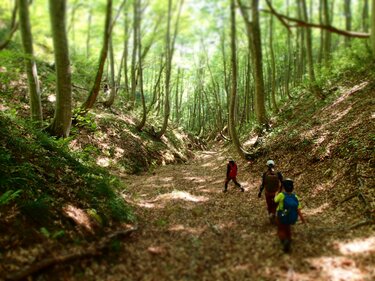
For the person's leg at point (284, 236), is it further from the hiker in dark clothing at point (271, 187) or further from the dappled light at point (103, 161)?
the dappled light at point (103, 161)

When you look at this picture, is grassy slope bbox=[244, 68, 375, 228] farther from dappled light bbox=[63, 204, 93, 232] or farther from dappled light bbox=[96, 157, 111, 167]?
dappled light bbox=[96, 157, 111, 167]

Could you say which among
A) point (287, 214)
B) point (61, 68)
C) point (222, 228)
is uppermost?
point (61, 68)

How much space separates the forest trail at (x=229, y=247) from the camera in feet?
18.4

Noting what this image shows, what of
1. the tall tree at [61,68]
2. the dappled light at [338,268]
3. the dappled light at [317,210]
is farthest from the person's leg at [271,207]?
the tall tree at [61,68]

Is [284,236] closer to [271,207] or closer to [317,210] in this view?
[271,207]

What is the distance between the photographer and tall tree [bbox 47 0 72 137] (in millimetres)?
9812

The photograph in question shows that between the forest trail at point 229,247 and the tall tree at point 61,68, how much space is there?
3714 millimetres

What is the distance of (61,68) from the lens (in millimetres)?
10406

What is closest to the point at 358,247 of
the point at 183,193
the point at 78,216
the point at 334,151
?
the point at 334,151

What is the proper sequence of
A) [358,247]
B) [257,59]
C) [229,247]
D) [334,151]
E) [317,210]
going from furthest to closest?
[257,59]
[334,151]
[317,210]
[229,247]
[358,247]

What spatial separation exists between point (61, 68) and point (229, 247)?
25.2ft

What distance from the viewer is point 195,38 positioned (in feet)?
97.5

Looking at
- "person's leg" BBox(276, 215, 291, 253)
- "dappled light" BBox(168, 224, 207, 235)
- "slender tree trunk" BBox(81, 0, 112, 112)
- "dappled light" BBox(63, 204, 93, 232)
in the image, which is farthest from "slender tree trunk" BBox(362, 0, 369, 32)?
"dappled light" BBox(63, 204, 93, 232)

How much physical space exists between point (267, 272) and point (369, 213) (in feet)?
11.0
